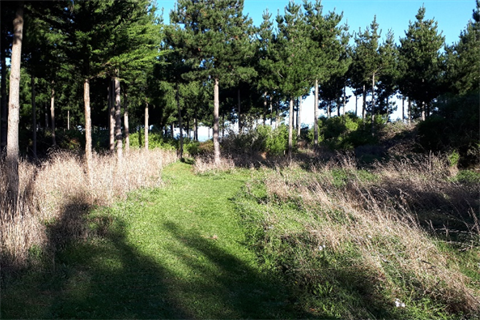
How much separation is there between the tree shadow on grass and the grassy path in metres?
0.01

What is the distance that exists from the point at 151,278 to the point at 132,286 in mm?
323

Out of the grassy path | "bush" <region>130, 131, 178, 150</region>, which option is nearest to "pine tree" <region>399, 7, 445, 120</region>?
"bush" <region>130, 131, 178, 150</region>

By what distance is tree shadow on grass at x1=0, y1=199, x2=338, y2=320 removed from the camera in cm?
380

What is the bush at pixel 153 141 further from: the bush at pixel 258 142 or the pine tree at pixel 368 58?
the pine tree at pixel 368 58

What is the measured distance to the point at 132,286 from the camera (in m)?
4.45

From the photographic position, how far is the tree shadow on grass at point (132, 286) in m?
3.80

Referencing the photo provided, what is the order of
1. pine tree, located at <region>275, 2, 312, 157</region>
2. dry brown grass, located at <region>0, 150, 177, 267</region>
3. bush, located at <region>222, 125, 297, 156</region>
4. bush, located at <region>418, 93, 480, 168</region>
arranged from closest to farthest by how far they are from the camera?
1. dry brown grass, located at <region>0, 150, 177, 267</region>
2. bush, located at <region>418, 93, 480, 168</region>
3. pine tree, located at <region>275, 2, 312, 157</region>
4. bush, located at <region>222, 125, 297, 156</region>

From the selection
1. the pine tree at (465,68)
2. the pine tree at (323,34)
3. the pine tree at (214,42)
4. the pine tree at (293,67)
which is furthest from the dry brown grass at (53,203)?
the pine tree at (465,68)

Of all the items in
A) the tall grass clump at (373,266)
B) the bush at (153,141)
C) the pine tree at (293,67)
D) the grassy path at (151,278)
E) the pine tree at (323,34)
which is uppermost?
the pine tree at (323,34)

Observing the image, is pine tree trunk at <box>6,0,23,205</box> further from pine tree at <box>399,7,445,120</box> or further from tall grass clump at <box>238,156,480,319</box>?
pine tree at <box>399,7,445,120</box>

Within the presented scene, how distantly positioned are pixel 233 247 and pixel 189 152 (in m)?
22.5

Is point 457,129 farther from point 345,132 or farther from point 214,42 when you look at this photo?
point 345,132

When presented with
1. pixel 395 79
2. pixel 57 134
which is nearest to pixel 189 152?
pixel 57 134

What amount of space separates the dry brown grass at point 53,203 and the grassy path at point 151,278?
0.43 meters
